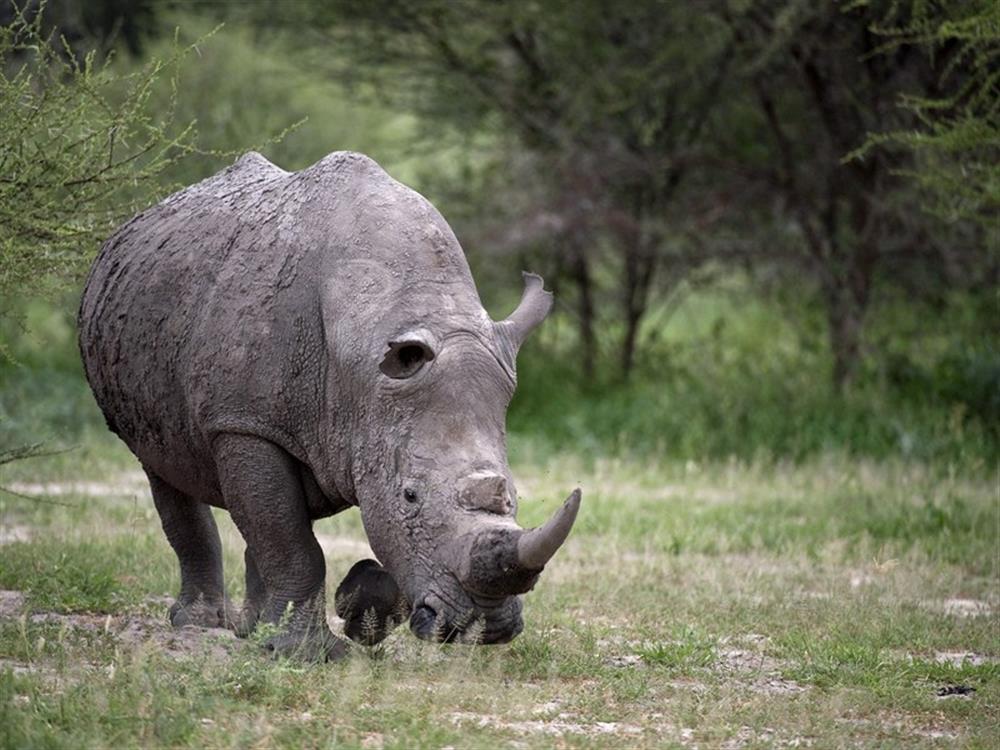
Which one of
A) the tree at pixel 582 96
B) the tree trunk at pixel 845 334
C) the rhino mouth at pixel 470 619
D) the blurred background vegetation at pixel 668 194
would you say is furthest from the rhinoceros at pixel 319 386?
the tree trunk at pixel 845 334

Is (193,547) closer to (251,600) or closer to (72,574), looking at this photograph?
(251,600)

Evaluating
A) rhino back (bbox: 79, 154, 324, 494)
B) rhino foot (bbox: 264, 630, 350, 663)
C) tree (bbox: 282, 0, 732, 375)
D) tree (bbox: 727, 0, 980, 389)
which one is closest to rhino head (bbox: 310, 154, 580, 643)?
rhino back (bbox: 79, 154, 324, 494)

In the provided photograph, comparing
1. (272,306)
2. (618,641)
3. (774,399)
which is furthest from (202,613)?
(774,399)

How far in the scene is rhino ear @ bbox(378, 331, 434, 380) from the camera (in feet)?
21.6

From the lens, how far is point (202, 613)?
26.2 feet

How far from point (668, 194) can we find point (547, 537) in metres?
11.1

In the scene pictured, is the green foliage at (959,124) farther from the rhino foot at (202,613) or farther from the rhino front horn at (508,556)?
the rhino foot at (202,613)

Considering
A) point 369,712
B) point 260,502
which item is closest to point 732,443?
point 260,502

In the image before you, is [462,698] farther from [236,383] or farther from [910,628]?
[910,628]

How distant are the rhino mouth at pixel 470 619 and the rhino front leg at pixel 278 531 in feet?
2.77

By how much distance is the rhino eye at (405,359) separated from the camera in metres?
6.61

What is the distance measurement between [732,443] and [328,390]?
7.79m

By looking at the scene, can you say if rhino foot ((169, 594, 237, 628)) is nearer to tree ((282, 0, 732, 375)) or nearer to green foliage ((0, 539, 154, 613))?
green foliage ((0, 539, 154, 613))

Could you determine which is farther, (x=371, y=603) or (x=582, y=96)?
(x=582, y=96)
